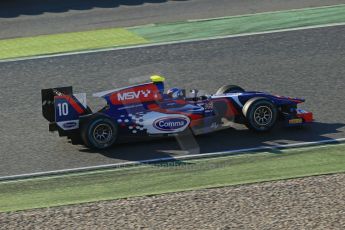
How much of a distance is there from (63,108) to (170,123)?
1583mm

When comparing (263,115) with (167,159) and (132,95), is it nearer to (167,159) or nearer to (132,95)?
(167,159)

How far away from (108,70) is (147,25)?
10.7 feet

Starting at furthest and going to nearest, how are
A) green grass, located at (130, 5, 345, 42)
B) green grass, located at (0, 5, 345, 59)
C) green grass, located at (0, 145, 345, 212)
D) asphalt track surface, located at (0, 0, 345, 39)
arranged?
asphalt track surface, located at (0, 0, 345, 39) < green grass, located at (130, 5, 345, 42) < green grass, located at (0, 5, 345, 59) < green grass, located at (0, 145, 345, 212)

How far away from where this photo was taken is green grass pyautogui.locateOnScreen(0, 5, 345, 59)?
1773 centimetres

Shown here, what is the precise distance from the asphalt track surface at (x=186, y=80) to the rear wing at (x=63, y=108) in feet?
1.32

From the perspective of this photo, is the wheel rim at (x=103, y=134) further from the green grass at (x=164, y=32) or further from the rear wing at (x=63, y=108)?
the green grass at (x=164, y=32)

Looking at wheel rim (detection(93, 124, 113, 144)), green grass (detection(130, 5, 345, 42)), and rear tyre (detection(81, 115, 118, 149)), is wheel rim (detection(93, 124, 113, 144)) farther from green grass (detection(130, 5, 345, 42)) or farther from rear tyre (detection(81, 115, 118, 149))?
green grass (detection(130, 5, 345, 42))

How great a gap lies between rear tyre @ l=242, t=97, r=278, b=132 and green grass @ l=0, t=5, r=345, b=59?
561 centimetres

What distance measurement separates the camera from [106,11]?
20359 millimetres

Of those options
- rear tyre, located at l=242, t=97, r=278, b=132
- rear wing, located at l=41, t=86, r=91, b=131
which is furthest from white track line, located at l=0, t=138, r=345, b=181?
rear wing, located at l=41, t=86, r=91, b=131

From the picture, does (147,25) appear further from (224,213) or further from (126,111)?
(224,213)

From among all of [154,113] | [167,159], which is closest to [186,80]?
[154,113]

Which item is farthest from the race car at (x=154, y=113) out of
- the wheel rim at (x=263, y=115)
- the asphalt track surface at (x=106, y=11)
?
the asphalt track surface at (x=106, y=11)

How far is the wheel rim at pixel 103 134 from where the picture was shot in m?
12.0
